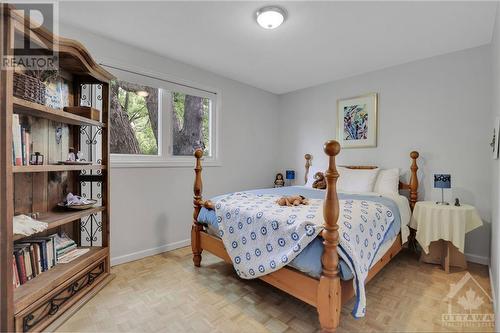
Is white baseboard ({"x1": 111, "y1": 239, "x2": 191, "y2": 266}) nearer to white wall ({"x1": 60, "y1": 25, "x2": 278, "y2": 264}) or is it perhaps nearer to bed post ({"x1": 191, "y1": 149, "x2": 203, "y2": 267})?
white wall ({"x1": 60, "y1": 25, "x2": 278, "y2": 264})

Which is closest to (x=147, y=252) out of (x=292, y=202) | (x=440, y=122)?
(x=292, y=202)

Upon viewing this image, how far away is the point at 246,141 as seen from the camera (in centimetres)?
394

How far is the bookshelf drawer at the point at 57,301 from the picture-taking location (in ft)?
4.50

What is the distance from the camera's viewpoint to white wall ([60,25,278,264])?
8.43ft

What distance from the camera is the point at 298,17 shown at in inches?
81.7

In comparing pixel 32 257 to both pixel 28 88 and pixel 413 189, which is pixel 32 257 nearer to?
pixel 28 88

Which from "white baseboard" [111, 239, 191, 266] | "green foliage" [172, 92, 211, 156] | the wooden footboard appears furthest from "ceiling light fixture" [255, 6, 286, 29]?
"white baseboard" [111, 239, 191, 266]

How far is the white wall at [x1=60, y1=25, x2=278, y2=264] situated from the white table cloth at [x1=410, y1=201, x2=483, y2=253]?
7.91ft

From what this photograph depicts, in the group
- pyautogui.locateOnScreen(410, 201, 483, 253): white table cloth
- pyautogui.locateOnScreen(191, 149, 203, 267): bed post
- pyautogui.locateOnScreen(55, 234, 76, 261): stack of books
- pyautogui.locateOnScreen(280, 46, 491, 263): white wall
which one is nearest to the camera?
pyautogui.locateOnScreen(55, 234, 76, 261): stack of books

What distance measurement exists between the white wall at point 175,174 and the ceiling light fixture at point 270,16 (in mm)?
1425

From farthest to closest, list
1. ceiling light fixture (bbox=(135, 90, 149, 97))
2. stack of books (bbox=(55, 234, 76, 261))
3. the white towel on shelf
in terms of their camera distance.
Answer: ceiling light fixture (bbox=(135, 90, 149, 97)) → stack of books (bbox=(55, 234, 76, 261)) → the white towel on shelf

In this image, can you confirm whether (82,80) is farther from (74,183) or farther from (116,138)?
(74,183)

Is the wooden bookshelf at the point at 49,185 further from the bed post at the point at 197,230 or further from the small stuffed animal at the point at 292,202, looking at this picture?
the small stuffed animal at the point at 292,202

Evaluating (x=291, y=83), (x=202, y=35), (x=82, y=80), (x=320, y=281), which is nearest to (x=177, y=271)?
(x=320, y=281)
